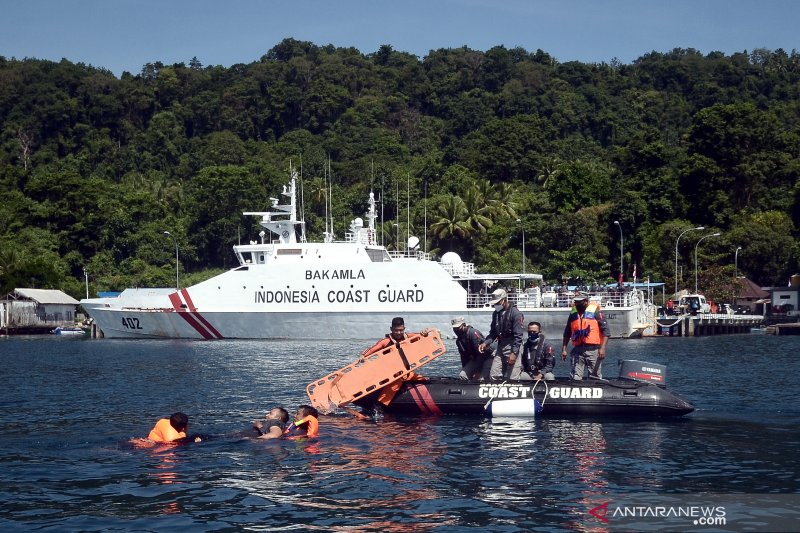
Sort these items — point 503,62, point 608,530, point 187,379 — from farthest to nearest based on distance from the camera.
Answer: point 503,62, point 187,379, point 608,530

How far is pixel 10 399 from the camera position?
24.1 m

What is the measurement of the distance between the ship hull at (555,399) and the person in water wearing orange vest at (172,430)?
464 cm

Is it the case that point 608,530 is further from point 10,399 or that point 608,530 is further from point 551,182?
point 551,182

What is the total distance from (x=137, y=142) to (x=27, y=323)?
47.0 meters

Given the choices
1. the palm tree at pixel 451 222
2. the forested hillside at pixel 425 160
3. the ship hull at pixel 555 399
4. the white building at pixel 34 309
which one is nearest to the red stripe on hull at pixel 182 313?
the forested hillside at pixel 425 160

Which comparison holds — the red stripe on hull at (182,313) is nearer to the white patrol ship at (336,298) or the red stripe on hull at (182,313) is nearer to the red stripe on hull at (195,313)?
the white patrol ship at (336,298)

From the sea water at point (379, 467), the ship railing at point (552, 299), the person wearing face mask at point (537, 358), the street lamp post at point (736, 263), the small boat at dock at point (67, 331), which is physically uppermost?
the street lamp post at point (736, 263)

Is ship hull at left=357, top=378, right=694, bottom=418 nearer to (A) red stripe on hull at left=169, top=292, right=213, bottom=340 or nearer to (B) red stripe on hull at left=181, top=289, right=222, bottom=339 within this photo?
(B) red stripe on hull at left=181, top=289, right=222, bottom=339

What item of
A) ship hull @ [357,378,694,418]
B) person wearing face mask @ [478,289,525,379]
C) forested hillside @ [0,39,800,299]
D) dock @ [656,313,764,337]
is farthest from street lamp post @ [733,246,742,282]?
person wearing face mask @ [478,289,525,379]

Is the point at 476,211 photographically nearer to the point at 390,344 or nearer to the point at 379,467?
the point at 390,344

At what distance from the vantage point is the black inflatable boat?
18688mm

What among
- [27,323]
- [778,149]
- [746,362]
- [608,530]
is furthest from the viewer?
[778,149]

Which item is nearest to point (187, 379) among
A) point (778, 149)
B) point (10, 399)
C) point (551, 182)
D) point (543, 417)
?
point (10, 399)

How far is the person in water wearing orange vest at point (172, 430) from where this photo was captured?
16359 mm
